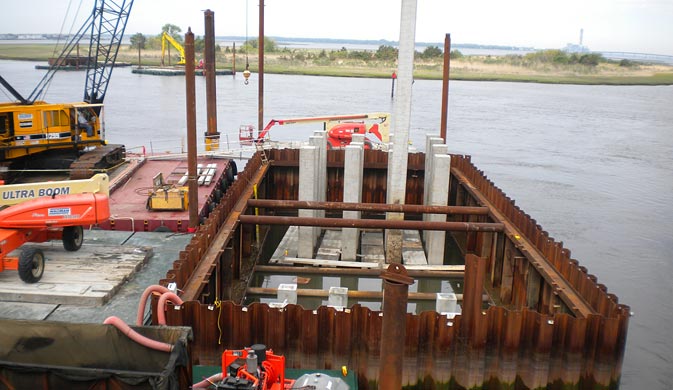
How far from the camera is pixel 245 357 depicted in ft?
29.3

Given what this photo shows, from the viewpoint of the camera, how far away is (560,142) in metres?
50.2

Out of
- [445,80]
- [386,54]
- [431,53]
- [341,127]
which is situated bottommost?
[341,127]

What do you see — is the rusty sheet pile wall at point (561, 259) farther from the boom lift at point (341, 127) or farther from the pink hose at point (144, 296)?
the boom lift at point (341, 127)

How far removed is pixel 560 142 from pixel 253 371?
46.1 meters

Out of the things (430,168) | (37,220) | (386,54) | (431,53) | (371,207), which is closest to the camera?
(37,220)

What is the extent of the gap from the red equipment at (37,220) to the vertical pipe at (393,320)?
8.73m

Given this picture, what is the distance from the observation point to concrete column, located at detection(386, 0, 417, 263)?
18.0 m

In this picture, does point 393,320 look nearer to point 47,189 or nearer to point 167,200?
point 47,189

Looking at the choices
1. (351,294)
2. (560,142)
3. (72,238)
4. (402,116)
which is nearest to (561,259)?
(351,294)

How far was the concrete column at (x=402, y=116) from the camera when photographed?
17969 mm

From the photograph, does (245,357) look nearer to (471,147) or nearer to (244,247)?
(244,247)

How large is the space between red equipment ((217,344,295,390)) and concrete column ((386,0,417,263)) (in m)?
10.2

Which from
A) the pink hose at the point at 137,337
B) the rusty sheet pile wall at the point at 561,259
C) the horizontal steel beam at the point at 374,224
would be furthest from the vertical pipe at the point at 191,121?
the pink hose at the point at 137,337

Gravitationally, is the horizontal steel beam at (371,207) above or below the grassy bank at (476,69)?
below
